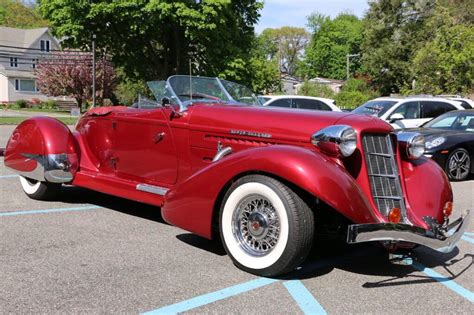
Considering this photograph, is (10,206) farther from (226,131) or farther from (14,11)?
(14,11)

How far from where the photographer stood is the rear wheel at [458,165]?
982 cm

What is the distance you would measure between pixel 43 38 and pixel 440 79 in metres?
51.2

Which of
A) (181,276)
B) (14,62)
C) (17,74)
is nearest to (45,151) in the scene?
(181,276)

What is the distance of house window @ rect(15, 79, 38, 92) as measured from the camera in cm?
5791

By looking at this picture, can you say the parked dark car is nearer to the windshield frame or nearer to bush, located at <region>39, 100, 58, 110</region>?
the windshield frame

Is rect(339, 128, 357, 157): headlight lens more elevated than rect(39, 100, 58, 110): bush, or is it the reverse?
rect(339, 128, 357, 157): headlight lens

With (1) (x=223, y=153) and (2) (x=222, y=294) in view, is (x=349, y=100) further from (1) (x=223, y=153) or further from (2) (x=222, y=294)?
(2) (x=222, y=294)

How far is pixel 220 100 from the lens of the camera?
19.1ft

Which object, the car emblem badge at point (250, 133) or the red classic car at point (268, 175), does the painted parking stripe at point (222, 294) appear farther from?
the car emblem badge at point (250, 133)

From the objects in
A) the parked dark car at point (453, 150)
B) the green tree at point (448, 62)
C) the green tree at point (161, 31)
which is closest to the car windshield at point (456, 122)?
the parked dark car at point (453, 150)

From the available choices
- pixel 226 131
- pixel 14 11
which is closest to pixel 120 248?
pixel 226 131

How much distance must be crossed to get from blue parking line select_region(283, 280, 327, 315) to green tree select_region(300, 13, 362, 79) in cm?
8093

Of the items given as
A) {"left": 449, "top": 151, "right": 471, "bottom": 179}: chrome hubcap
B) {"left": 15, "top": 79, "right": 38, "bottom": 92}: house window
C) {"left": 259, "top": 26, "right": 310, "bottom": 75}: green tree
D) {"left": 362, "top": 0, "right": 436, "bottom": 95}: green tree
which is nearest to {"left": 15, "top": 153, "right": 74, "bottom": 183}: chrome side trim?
{"left": 449, "top": 151, "right": 471, "bottom": 179}: chrome hubcap

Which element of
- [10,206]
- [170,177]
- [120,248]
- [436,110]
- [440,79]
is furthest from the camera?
[440,79]
